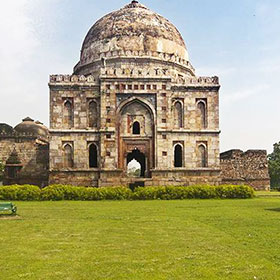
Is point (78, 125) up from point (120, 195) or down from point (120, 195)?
up

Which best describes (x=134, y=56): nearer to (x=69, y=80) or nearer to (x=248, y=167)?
(x=69, y=80)

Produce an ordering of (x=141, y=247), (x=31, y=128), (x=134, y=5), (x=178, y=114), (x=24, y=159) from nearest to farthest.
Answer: (x=141, y=247) < (x=178, y=114) < (x=24, y=159) < (x=134, y=5) < (x=31, y=128)

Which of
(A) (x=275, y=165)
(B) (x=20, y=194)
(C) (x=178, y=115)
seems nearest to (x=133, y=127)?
(C) (x=178, y=115)

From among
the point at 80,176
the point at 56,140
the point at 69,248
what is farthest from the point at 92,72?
the point at 69,248

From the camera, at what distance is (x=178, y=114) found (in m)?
25.4

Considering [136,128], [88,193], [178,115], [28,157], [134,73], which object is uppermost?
[134,73]

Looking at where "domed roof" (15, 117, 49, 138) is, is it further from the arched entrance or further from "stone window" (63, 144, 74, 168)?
the arched entrance

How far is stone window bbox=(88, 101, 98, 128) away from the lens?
984 inches

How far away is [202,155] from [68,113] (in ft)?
30.3

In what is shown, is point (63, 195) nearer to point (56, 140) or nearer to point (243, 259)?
point (56, 140)

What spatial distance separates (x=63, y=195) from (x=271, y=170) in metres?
29.3

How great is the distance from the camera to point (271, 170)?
4278 centimetres

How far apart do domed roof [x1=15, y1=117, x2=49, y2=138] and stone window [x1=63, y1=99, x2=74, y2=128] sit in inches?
409

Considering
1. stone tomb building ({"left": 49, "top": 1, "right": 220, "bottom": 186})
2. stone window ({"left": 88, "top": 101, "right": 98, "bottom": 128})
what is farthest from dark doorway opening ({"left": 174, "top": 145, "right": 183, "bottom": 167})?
stone window ({"left": 88, "top": 101, "right": 98, "bottom": 128})
